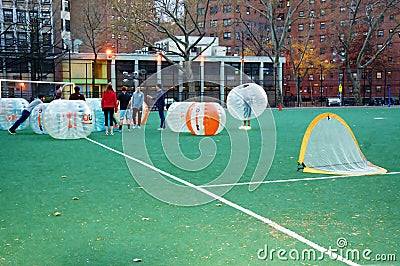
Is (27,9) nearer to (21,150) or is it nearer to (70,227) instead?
(21,150)

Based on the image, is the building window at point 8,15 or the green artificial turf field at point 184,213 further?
the building window at point 8,15

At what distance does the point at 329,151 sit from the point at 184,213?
407cm

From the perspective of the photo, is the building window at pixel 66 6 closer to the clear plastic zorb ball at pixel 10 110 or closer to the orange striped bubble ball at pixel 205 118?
the clear plastic zorb ball at pixel 10 110

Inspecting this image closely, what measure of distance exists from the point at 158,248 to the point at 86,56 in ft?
179

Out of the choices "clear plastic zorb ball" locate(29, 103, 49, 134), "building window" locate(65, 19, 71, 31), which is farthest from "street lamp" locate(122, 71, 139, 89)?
"clear plastic zorb ball" locate(29, 103, 49, 134)

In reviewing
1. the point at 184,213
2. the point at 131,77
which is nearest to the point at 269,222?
the point at 184,213

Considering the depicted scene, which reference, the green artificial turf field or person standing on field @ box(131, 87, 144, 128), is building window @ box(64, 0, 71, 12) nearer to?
person standing on field @ box(131, 87, 144, 128)

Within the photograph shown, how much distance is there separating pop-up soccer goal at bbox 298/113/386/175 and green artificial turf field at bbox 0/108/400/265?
412 millimetres

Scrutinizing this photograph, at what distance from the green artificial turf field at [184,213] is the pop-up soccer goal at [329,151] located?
412 millimetres

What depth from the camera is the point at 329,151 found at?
9453mm

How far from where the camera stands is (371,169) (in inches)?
371

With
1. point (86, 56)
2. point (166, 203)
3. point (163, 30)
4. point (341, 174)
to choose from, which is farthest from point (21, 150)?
point (86, 56)

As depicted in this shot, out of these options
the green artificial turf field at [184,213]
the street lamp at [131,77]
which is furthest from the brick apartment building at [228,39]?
the green artificial turf field at [184,213]

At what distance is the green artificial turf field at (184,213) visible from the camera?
484 cm
